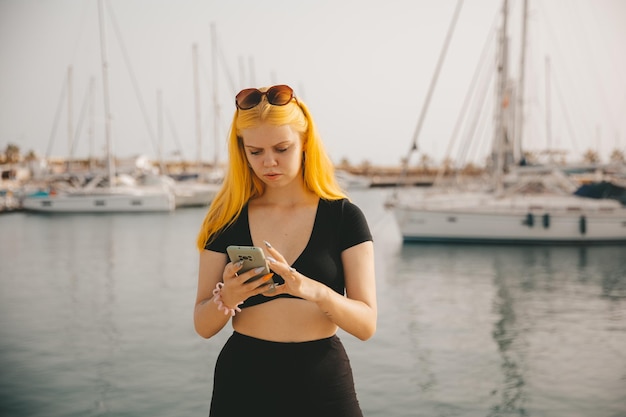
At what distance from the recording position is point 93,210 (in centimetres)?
4319

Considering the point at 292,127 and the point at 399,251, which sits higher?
the point at 292,127

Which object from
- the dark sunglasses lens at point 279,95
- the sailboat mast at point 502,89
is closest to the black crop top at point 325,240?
the dark sunglasses lens at point 279,95

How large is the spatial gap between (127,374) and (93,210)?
37662mm

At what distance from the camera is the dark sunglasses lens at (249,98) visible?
6.41 feet

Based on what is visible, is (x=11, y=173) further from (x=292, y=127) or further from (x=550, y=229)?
(x=292, y=127)

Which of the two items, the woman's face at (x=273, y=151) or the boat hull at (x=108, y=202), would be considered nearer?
the woman's face at (x=273, y=151)

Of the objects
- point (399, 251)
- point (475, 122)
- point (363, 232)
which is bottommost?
point (399, 251)

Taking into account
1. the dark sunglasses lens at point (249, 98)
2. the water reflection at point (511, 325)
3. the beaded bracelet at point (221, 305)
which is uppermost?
the dark sunglasses lens at point (249, 98)

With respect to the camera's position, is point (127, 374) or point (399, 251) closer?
point (127, 374)

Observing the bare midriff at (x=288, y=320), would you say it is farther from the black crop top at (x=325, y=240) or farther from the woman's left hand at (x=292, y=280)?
the woman's left hand at (x=292, y=280)

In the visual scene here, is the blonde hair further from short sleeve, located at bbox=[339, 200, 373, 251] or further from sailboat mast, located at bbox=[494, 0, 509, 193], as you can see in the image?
sailboat mast, located at bbox=[494, 0, 509, 193]

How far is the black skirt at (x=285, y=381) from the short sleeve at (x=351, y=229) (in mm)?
327

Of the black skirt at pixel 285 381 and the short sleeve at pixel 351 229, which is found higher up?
the short sleeve at pixel 351 229

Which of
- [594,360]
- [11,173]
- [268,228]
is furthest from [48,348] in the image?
[11,173]
